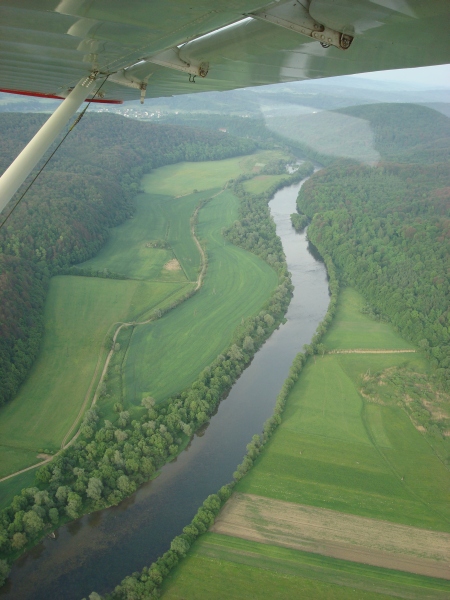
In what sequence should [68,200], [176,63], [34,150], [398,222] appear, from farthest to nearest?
[398,222]
[68,200]
[176,63]
[34,150]

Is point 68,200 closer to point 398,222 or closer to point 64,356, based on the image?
point 64,356

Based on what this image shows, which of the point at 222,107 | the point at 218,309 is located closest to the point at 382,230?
the point at 218,309

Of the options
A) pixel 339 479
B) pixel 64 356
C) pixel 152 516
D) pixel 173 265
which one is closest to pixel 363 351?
pixel 339 479

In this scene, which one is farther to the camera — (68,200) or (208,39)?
(68,200)

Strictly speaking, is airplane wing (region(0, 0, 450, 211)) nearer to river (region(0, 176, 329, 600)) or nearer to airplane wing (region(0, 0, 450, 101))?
airplane wing (region(0, 0, 450, 101))

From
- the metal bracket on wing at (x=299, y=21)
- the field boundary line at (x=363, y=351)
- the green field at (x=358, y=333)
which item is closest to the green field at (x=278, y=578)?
the field boundary line at (x=363, y=351)

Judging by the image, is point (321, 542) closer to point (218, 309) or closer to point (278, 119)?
point (218, 309)

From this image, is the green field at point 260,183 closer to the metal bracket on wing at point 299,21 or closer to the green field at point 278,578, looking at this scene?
the green field at point 278,578
